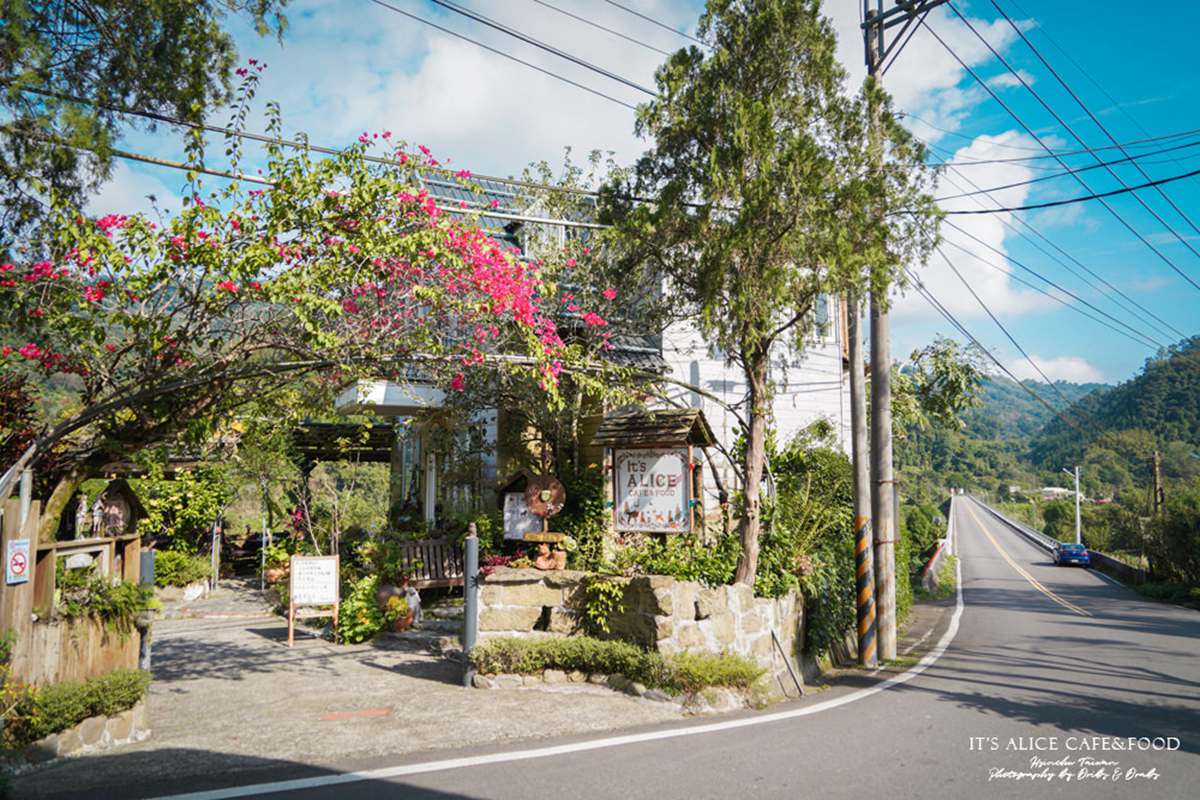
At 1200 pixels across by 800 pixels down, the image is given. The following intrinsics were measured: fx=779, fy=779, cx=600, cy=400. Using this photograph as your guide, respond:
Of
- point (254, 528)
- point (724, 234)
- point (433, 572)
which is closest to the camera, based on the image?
point (724, 234)

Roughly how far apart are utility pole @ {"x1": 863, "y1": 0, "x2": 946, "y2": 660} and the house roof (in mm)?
2784

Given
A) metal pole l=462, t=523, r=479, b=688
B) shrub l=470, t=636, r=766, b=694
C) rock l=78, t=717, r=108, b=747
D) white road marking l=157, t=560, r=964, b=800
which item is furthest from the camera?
metal pole l=462, t=523, r=479, b=688

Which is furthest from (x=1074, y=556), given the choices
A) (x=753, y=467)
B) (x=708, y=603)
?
(x=708, y=603)

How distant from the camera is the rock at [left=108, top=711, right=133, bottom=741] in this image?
6781 mm

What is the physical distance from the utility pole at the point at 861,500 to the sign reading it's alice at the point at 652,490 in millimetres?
2810

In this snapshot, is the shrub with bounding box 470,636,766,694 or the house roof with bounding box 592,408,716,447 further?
the house roof with bounding box 592,408,716,447

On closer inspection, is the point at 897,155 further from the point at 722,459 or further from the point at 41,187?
the point at 41,187

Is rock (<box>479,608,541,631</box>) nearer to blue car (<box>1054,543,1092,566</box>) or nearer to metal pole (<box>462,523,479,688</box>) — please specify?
metal pole (<box>462,523,479,688</box>)

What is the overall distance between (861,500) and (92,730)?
993 cm

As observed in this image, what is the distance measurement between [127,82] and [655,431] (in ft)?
24.3

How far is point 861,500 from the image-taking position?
11898 mm

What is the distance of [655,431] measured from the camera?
11156 millimetres

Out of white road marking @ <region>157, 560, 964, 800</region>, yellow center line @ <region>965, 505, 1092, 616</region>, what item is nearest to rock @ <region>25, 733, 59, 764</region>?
white road marking @ <region>157, 560, 964, 800</region>

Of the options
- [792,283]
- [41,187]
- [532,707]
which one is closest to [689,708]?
[532,707]
